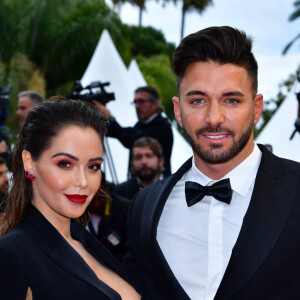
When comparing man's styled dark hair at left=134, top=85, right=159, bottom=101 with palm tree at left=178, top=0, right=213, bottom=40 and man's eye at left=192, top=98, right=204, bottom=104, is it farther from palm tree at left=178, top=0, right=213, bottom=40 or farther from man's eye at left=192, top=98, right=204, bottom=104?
palm tree at left=178, top=0, right=213, bottom=40

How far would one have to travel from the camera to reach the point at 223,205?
2271 millimetres

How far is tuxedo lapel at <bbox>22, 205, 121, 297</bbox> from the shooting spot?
2094 mm

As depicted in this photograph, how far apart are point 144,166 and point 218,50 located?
3.60 meters

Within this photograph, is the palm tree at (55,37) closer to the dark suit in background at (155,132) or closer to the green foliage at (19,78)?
the green foliage at (19,78)

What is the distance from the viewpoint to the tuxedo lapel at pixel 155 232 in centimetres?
220

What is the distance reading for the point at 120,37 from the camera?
21.8 metres

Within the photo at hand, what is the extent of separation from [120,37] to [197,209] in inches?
795

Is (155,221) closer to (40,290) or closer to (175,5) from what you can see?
(40,290)

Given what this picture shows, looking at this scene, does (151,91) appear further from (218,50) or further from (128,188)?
(218,50)

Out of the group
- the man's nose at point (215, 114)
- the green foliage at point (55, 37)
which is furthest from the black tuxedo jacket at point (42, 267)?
the green foliage at point (55, 37)

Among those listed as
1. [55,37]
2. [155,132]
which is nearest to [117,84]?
[155,132]

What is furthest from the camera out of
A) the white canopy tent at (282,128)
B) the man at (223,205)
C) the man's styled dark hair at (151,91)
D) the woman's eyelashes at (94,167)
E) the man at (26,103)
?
the white canopy tent at (282,128)

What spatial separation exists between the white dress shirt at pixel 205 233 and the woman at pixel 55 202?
0.31 meters

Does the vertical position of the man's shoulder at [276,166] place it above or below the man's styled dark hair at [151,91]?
below
